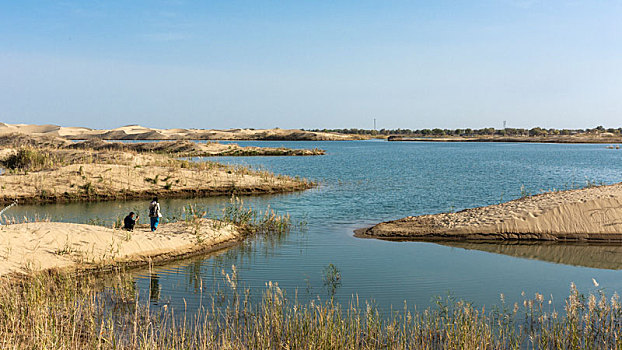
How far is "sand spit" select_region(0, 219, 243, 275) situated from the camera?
48.8 ft

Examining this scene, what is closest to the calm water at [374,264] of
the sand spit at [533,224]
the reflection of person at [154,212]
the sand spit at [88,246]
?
the sand spit at [533,224]

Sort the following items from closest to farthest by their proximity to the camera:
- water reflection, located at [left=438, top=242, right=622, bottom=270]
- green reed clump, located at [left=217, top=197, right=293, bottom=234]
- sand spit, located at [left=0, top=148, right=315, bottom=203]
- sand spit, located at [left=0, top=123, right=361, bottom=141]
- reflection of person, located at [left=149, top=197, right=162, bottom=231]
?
water reflection, located at [left=438, top=242, right=622, bottom=270] < reflection of person, located at [left=149, top=197, right=162, bottom=231] < green reed clump, located at [left=217, top=197, right=293, bottom=234] < sand spit, located at [left=0, top=148, right=315, bottom=203] < sand spit, located at [left=0, top=123, right=361, bottom=141]

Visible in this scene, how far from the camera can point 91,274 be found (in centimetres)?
1523

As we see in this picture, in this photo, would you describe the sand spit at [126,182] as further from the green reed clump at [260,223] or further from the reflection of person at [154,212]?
the reflection of person at [154,212]

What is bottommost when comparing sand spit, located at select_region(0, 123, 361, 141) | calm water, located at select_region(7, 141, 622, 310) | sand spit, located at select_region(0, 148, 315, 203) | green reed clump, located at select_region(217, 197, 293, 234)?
calm water, located at select_region(7, 141, 622, 310)

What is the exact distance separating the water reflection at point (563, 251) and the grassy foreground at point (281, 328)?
20.8ft

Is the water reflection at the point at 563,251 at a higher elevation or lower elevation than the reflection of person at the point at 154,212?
lower

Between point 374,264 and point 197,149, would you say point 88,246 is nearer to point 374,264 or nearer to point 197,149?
point 374,264

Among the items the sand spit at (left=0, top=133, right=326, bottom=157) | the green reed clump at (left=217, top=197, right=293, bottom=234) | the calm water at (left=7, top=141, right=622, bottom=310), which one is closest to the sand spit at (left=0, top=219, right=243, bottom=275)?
the calm water at (left=7, top=141, right=622, bottom=310)

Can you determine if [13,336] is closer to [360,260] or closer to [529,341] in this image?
[529,341]

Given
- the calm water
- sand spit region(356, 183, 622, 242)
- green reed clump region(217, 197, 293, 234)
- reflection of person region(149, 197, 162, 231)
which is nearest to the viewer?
the calm water

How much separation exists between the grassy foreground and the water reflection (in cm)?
635

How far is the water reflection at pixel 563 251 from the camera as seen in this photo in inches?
701

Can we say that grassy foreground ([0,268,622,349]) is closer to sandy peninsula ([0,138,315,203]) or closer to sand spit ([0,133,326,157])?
sandy peninsula ([0,138,315,203])
